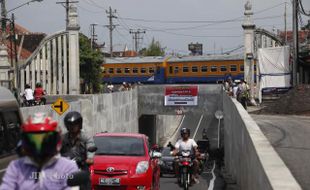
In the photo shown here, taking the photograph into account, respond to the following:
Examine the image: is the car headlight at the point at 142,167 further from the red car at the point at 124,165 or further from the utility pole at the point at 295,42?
the utility pole at the point at 295,42

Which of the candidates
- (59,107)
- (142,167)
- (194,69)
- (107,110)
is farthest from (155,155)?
(194,69)

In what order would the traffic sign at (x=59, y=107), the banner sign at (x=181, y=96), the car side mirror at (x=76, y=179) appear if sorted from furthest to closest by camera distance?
the banner sign at (x=181, y=96), the traffic sign at (x=59, y=107), the car side mirror at (x=76, y=179)

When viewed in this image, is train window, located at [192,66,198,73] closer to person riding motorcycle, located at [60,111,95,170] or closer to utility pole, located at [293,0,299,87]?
utility pole, located at [293,0,299,87]

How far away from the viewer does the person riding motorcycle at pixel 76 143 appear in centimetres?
773

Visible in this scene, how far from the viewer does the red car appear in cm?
1297

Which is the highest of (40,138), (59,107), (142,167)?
(40,138)

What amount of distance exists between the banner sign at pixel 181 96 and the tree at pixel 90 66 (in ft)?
64.4

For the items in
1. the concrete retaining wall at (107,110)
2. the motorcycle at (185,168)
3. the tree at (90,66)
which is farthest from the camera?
the tree at (90,66)

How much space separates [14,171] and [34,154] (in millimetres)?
306

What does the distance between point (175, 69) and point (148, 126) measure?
6019mm

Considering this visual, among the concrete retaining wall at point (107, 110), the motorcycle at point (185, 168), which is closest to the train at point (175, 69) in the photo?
the concrete retaining wall at point (107, 110)

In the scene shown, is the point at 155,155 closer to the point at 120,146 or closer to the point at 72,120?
the point at 120,146

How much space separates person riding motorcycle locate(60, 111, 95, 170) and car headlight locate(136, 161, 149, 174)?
5075 millimetres

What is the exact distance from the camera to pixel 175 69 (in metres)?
58.4
